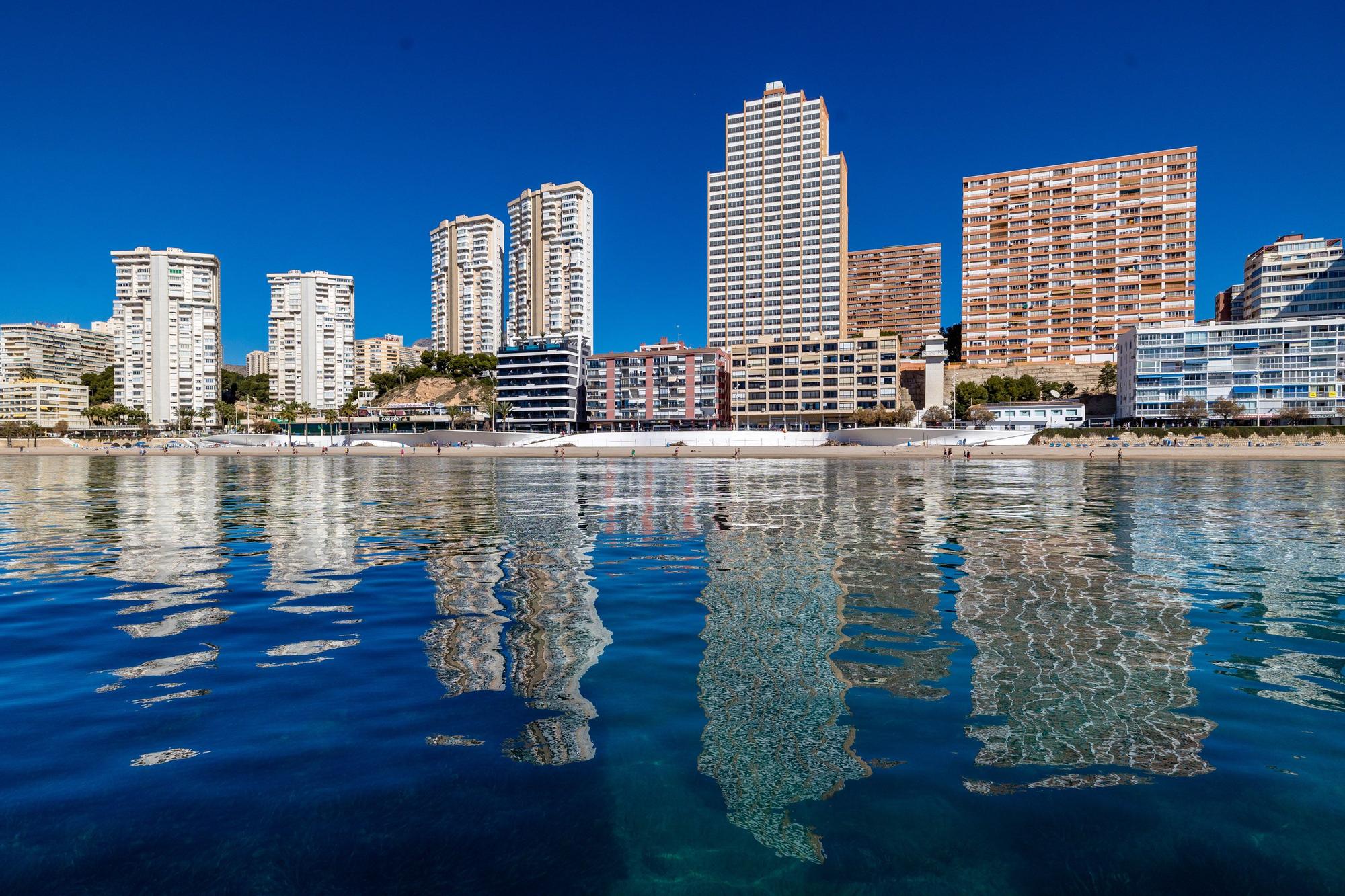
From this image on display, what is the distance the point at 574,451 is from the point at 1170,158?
13242cm

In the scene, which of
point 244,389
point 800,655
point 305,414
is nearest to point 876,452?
point 800,655

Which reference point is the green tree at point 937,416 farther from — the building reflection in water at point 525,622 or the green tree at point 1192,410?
Result: the building reflection in water at point 525,622

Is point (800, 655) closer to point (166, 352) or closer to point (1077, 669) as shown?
point (1077, 669)

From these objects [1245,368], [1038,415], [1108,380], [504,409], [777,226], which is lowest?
[1038,415]

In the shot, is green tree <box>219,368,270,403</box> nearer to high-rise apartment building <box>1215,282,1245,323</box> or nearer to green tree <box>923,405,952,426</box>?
green tree <box>923,405,952,426</box>

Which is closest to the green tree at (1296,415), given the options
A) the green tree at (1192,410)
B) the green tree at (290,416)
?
the green tree at (1192,410)

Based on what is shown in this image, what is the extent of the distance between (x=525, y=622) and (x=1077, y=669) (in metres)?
6.57

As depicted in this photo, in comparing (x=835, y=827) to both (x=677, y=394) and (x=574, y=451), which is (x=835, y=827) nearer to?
(x=574, y=451)

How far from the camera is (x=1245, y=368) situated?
340 ft

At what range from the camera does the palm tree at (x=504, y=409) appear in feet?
474

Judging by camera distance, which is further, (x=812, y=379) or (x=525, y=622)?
(x=812, y=379)

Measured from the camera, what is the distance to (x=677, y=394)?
13775cm

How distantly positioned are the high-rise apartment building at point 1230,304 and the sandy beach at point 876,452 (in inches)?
3782

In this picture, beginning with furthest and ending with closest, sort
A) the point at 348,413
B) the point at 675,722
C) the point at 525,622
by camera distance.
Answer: the point at 348,413 → the point at 525,622 → the point at 675,722
